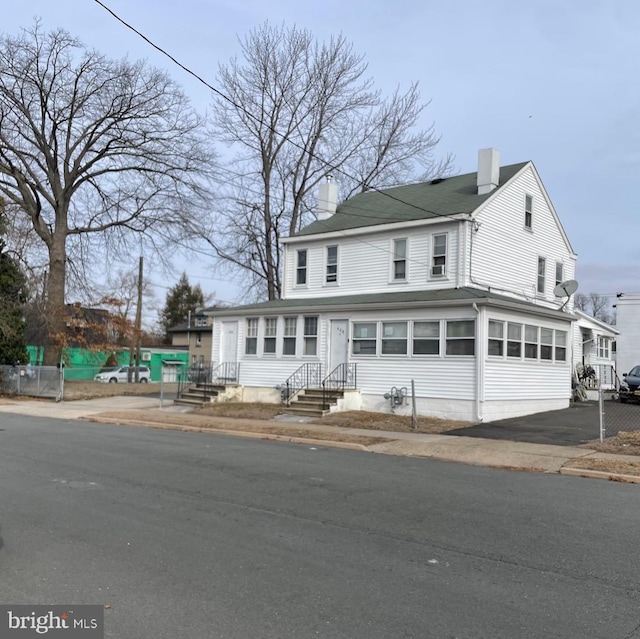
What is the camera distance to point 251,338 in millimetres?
24922

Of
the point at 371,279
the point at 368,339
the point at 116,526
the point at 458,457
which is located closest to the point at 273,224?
the point at 371,279

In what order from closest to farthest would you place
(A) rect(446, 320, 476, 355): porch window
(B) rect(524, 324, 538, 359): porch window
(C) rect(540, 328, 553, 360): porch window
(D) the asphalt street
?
(D) the asphalt street, (A) rect(446, 320, 476, 355): porch window, (B) rect(524, 324, 538, 359): porch window, (C) rect(540, 328, 553, 360): porch window

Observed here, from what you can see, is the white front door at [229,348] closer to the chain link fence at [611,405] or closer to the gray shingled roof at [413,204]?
the gray shingled roof at [413,204]

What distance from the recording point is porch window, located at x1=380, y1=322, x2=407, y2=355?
811 inches

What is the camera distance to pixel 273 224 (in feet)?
121

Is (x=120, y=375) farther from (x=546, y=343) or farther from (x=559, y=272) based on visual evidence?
(x=546, y=343)

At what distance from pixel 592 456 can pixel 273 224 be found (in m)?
27.4

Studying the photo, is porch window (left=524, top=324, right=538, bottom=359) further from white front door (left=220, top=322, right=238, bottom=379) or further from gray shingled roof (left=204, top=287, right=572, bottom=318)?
white front door (left=220, top=322, right=238, bottom=379)

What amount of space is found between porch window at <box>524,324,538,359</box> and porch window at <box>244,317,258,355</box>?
10.1 meters

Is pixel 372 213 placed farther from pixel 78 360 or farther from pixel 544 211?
pixel 78 360

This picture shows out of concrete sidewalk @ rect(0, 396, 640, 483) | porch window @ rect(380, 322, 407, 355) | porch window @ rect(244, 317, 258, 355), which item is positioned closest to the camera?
concrete sidewalk @ rect(0, 396, 640, 483)

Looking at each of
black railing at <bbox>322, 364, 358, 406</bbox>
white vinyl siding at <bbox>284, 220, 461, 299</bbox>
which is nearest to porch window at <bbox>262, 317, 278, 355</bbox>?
white vinyl siding at <bbox>284, 220, 461, 299</bbox>

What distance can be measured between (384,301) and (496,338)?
12.4ft

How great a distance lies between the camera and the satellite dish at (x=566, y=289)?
2389cm
